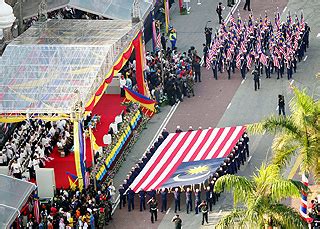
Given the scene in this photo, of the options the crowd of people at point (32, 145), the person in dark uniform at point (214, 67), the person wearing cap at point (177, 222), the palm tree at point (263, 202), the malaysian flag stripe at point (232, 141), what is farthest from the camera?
the person in dark uniform at point (214, 67)

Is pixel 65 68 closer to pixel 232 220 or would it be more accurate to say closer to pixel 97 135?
pixel 97 135

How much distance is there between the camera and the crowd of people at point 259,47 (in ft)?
245

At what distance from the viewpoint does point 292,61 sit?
74875 mm

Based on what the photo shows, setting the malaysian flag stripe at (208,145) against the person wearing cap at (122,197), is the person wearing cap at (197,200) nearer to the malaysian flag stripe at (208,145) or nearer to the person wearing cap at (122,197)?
the malaysian flag stripe at (208,145)

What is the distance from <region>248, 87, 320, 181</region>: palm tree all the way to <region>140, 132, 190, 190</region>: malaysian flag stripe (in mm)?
9737

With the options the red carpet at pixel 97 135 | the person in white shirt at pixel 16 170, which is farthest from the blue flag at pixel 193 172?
the person in white shirt at pixel 16 170

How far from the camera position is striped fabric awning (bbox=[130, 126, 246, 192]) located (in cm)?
6325

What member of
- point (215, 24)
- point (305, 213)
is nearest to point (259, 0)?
point (215, 24)

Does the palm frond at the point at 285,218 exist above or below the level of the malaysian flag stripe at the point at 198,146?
above

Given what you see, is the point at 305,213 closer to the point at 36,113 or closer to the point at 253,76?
the point at 36,113

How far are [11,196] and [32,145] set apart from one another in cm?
769

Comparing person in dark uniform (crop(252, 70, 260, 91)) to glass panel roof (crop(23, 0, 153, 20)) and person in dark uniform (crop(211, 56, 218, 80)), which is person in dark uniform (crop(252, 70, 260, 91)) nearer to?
person in dark uniform (crop(211, 56, 218, 80))

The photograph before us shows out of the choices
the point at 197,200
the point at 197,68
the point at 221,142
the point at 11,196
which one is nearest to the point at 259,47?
the point at 197,68

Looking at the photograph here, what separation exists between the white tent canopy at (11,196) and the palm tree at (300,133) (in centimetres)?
1169
